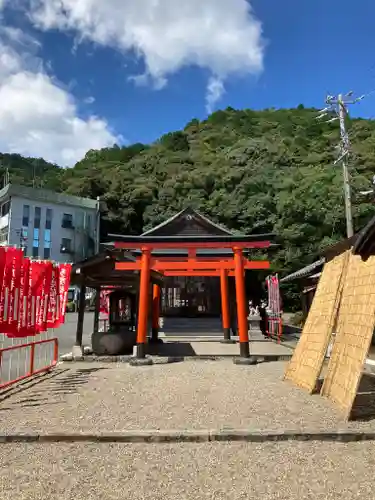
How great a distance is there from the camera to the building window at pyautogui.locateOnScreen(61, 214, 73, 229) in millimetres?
53166

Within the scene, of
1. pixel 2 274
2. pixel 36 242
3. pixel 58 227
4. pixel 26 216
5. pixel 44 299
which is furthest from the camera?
pixel 58 227

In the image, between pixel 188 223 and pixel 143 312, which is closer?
pixel 143 312

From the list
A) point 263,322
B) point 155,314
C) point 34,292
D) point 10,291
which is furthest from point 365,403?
point 263,322

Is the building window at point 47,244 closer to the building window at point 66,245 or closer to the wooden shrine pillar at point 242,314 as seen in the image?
the building window at point 66,245

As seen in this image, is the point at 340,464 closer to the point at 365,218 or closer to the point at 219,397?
the point at 219,397

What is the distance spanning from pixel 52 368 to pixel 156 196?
47.0m

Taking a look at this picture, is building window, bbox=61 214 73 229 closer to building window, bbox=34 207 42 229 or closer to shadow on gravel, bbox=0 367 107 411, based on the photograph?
building window, bbox=34 207 42 229

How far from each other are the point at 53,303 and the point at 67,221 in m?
44.9

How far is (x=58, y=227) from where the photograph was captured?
5269 cm

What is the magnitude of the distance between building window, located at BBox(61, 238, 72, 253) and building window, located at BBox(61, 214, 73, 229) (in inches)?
69.4

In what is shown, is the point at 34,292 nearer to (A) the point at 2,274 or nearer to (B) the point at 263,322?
(A) the point at 2,274

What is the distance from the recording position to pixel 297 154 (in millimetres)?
58438

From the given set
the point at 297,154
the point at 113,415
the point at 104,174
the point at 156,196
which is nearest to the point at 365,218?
the point at 297,154

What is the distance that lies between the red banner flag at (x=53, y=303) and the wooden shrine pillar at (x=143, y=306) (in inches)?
95.7
